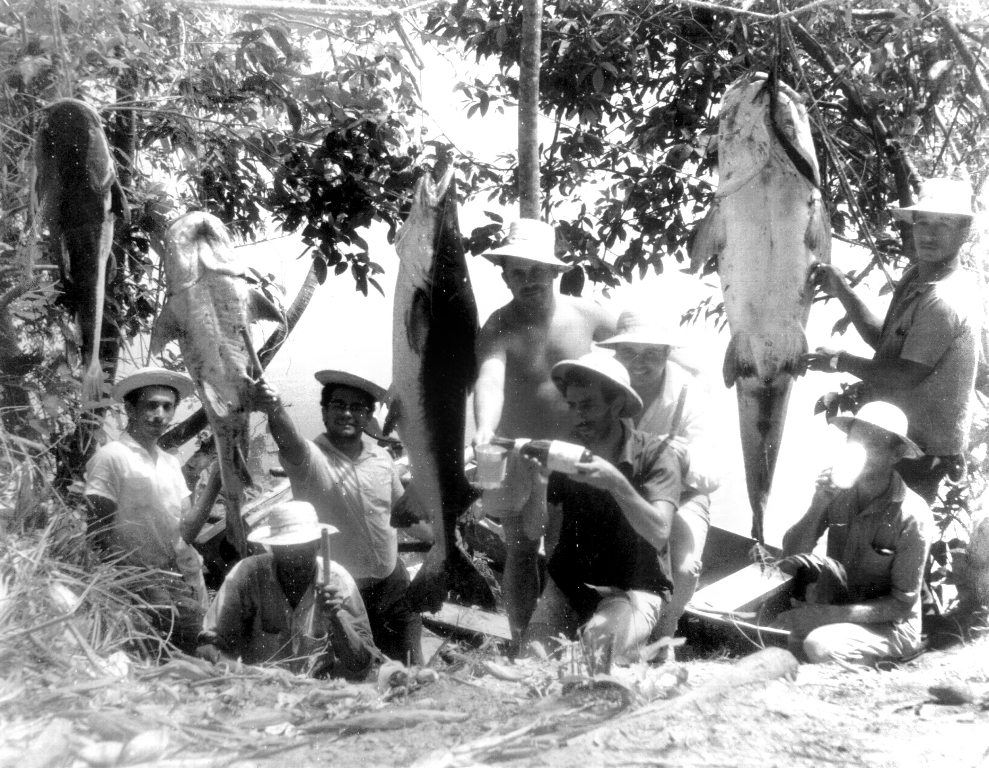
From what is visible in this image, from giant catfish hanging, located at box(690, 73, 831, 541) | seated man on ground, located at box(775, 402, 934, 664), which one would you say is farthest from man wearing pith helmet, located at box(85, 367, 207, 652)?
seated man on ground, located at box(775, 402, 934, 664)

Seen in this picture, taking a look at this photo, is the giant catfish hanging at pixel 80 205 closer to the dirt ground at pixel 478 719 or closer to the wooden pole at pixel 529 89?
the dirt ground at pixel 478 719

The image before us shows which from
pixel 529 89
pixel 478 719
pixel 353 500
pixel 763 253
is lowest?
pixel 478 719

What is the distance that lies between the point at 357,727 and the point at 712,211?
2651 mm

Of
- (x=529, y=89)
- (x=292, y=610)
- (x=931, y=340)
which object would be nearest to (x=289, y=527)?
(x=292, y=610)

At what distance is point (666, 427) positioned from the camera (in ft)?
13.1

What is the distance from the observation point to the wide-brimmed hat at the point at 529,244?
3.81m

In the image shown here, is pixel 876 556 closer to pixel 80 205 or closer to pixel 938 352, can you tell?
pixel 938 352

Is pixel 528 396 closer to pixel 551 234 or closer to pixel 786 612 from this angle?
pixel 551 234

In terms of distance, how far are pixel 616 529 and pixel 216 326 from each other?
1.64 metres

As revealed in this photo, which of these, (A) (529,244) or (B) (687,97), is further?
(B) (687,97)

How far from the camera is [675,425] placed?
4.02 m

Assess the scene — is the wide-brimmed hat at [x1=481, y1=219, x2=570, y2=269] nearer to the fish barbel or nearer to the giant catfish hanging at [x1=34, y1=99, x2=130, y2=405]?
the fish barbel

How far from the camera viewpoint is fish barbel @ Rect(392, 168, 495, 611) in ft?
11.6

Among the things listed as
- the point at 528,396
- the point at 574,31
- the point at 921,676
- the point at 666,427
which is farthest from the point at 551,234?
the point at 921,676
